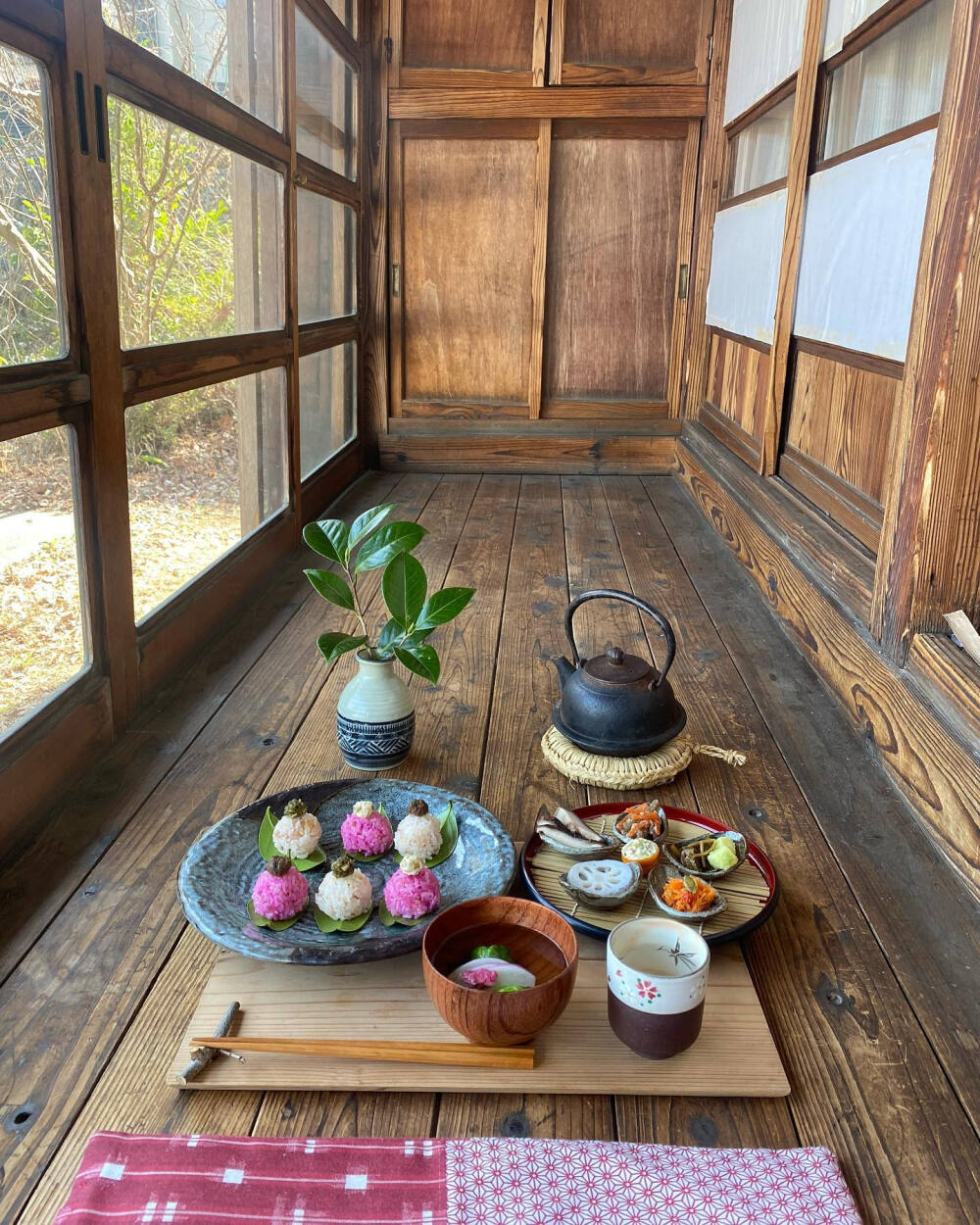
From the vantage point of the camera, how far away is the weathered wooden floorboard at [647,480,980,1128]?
116 cm

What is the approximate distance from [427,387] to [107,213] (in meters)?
2.79

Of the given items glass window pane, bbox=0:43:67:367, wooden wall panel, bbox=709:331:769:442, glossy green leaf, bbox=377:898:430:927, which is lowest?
glossy green leaf, bbox=377:898:430:927

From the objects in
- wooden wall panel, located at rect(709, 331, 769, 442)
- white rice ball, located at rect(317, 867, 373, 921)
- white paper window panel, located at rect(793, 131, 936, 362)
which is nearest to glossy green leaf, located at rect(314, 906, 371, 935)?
white rice ball, located at rect(317, 867, 373, 921)

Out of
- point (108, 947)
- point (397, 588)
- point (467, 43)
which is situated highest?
point (467, 43)

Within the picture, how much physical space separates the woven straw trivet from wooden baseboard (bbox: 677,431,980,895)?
31cm

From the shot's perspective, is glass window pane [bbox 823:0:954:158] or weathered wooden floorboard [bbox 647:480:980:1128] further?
glass window pane [bbox 823:0:954:158]

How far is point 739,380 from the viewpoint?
Answer: 137 inches

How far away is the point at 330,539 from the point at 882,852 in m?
0.96

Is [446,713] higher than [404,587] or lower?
lower

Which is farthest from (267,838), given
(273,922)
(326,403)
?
(326,403)

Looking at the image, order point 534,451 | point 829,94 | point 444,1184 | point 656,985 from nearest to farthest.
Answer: point 444,1184, point 656,985, point 829,94, point 534,451

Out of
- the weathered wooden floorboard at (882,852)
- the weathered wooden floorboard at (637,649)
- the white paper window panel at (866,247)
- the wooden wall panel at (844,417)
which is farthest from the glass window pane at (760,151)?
the weathered wooden floorboard at (882,852)

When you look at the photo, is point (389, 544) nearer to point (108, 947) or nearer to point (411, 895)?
point (411, 895)

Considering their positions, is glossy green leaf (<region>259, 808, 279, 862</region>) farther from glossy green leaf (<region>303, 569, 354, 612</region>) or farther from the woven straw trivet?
the woven straw trivet
